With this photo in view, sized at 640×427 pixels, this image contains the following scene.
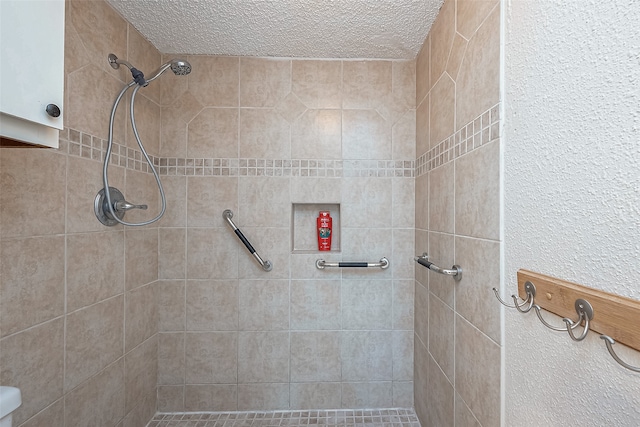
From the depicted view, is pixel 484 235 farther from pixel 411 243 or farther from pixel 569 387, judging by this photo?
pixel 411 243

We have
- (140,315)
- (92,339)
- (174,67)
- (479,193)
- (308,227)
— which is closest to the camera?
(479,193)

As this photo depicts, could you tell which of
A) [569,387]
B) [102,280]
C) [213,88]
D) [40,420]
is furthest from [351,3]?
[40,420]

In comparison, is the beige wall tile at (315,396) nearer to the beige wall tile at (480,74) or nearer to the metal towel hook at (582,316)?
the metal towel hook at (582,316)

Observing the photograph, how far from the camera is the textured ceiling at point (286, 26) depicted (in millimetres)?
1167

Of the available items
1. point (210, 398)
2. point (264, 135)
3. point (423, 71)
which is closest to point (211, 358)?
point (210, 398)

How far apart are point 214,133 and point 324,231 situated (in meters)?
0.81

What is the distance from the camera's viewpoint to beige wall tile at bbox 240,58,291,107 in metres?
1.52

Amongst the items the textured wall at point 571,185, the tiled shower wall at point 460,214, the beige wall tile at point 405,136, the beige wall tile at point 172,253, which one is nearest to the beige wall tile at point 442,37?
the tiled shower wall at point 460,214

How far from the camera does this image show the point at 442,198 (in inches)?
45.2

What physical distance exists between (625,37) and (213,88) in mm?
1569

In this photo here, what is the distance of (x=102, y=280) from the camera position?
3.74 feet

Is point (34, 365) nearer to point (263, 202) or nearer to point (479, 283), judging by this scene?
point (263, 202)

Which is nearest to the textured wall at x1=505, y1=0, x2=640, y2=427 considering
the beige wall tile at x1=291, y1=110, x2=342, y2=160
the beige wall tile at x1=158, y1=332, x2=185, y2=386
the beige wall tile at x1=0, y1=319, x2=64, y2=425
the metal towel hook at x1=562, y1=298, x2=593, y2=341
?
the metal towel hook at x1=562, y1=298, x2=593, y2=341

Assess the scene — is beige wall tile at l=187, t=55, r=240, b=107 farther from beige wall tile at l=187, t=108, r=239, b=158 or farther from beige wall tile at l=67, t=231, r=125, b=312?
beige wall tile at l=67, t=231, r=125, b=312
